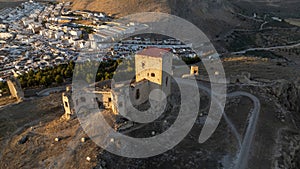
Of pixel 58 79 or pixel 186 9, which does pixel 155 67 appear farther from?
pixel 186 9

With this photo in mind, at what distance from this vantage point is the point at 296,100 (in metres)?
47.0

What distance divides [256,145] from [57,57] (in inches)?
2323

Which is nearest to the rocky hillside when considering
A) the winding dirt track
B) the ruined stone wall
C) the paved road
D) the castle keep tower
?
the paved road

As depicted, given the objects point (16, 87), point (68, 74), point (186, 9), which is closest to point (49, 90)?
point (16, 87)

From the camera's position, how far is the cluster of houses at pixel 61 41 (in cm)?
7656

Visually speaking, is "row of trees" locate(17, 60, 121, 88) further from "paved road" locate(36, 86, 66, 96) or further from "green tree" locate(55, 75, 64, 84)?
"paved road" locate(36, 86, 66, 96)

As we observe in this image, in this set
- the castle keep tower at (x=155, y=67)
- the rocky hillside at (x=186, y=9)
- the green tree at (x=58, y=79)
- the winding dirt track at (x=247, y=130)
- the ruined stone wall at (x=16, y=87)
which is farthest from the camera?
the rocky hillside at (x=186, y=9)

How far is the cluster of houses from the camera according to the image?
76.6 metres

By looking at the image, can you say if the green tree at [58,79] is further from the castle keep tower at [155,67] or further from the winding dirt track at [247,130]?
the winding dirt track at [247,130]

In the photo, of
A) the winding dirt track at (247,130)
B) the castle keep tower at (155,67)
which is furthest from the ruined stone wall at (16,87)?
the winding dirt track at (247,130)

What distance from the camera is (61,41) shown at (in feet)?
309

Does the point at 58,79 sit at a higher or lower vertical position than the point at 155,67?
lower

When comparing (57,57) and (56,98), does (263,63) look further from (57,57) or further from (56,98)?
(57,57)

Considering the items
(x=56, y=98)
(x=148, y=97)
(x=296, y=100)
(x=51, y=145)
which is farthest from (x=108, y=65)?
(x=296, y=100)
